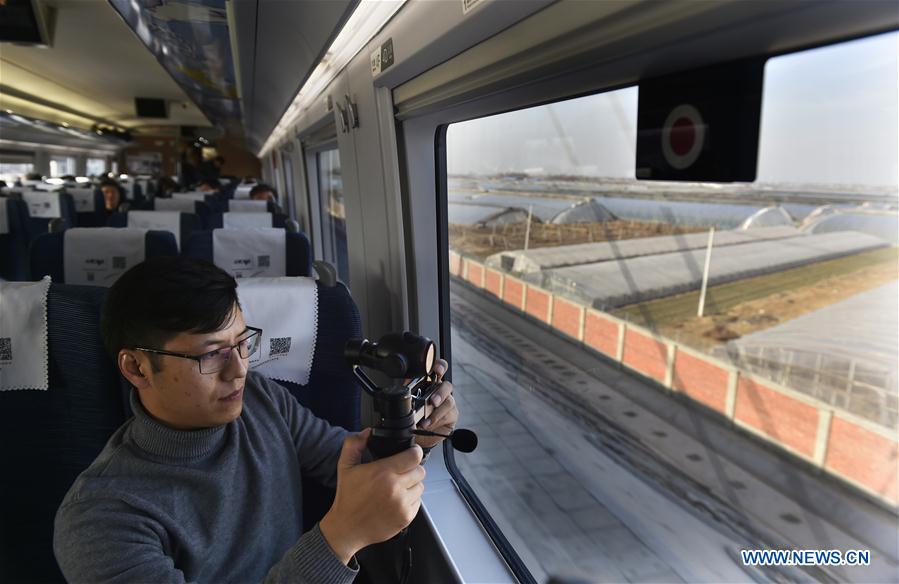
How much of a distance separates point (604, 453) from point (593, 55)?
1.46 meters

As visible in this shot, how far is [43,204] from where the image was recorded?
6719 mm

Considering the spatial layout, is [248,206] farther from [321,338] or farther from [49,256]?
[321,338]

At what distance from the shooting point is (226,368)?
121 centimetres

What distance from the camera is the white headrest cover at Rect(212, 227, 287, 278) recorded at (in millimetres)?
3162

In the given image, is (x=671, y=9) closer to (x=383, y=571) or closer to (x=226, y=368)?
(x=226, y=368)

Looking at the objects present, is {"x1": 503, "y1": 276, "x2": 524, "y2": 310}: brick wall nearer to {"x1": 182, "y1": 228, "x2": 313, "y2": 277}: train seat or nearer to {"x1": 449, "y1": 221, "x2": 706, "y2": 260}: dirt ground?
{"x1": 449, "y1": 221, "x2": 706, "y2": 260}: dirt ground

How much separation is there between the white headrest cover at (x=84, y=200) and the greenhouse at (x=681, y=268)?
26.9ft

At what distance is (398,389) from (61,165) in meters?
18.2

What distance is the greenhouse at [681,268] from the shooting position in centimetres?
112

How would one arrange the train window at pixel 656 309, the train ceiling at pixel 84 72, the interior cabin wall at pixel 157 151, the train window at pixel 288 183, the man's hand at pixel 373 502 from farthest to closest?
the interior cabin wall at pixel 157 151
the train window at pixel 288 183
the train ceiling at pixel 84 72
the train window at pixel 656 309
the man's hand at pixel 373 502

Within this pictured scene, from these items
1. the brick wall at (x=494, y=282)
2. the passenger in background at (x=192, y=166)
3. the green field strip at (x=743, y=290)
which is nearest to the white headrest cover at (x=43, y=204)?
the passenger in background at (x=192, y=166)

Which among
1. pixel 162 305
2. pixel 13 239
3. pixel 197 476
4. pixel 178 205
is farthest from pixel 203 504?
pixel 13 239

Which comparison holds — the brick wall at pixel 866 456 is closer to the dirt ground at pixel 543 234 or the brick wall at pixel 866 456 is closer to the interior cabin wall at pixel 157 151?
the dirt ground at pixel 543 234

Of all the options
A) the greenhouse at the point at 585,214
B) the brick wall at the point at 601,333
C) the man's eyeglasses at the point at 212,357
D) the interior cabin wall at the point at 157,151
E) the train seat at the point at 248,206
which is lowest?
the brick wall at the point at 601,333
